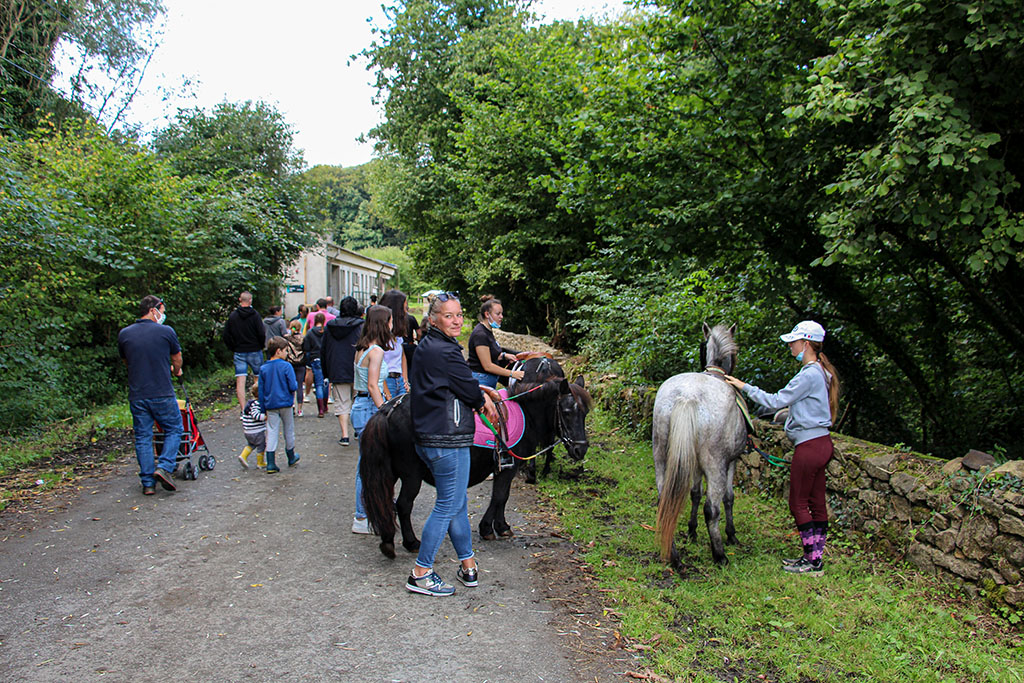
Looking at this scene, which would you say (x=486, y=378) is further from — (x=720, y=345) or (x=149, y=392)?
(x=149, y=392)

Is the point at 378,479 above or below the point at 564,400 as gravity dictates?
below

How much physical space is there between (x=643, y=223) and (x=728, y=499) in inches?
142

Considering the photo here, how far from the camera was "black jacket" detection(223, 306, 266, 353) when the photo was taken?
11133 mm

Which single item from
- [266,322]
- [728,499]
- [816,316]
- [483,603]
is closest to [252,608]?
[483,603]

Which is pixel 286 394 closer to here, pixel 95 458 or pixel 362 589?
pixel 95 458

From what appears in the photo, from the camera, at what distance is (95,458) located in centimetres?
858

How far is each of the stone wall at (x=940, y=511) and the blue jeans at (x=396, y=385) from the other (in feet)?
16.7

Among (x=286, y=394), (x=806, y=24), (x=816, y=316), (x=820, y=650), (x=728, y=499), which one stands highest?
(x=806, y=24)

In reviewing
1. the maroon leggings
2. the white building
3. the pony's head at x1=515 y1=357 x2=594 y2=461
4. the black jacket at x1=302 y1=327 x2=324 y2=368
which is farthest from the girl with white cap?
the white building

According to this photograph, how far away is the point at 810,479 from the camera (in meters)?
5.21

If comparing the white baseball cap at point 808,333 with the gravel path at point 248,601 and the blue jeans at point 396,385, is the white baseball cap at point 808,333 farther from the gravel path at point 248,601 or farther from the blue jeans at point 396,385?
the blue jeans at point 396,385

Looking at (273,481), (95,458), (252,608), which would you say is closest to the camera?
(252,608)

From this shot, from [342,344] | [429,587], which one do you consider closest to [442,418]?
[429,587]

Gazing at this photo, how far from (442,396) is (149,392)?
4.09 m
